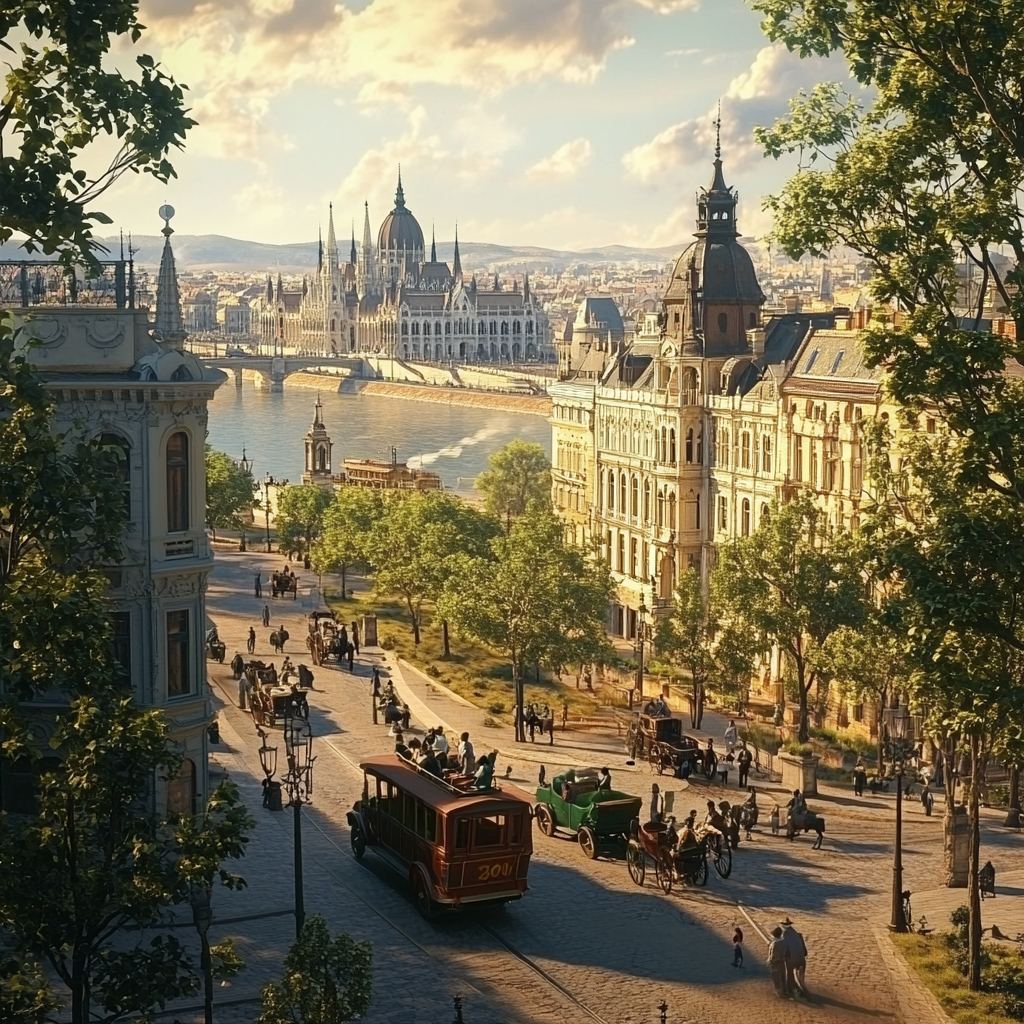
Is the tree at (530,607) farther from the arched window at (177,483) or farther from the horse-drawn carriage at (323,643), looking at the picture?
the arched window at (177,483)

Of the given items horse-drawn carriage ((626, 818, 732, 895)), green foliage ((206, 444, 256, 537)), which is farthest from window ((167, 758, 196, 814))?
green foliage ((206, 444, 256, 537))

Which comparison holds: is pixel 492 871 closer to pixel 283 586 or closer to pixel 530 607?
pixel 530 607

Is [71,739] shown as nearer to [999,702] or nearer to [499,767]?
[999,702]

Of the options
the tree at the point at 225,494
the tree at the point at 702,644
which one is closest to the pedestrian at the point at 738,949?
the tree at the point at 702,644

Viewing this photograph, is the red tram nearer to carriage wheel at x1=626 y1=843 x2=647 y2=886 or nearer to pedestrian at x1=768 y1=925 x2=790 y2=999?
carriage wheel at x1=626 y1=843 x2=647 y2=886

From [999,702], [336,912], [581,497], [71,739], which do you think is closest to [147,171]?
[71,739]

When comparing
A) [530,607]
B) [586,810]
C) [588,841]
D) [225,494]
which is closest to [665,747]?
[586,810]
